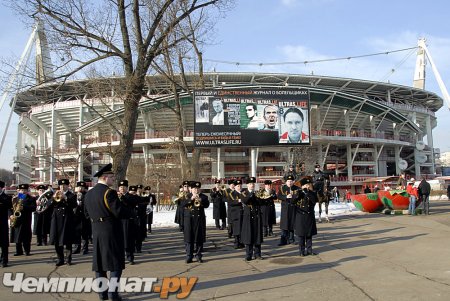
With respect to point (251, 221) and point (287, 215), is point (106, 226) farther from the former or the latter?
point (287, 215)

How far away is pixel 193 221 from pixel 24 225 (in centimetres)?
485

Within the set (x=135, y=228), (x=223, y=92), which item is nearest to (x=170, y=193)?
(x=223, y=92)

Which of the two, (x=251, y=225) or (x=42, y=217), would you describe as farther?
(x=42, y=217)

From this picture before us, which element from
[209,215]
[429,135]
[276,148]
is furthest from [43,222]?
[429,135]

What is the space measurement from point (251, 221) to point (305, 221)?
4.14ft

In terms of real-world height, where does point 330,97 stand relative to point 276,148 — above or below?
above

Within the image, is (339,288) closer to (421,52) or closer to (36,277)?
(36,277)

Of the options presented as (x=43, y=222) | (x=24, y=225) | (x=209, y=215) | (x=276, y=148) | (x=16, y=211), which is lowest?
(x=209, y=215)

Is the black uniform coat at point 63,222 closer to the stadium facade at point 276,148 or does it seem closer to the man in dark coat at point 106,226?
the man in dark coat at point 106,226

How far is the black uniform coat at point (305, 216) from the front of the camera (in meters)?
9.33

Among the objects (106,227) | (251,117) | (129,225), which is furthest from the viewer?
(251,117)

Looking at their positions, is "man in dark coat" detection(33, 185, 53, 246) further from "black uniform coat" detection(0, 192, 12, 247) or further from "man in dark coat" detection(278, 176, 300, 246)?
"man in dark coat" detection(278, 176, 300, 246)

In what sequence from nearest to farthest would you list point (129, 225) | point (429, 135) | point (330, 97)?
point (129, 225), point (330, 97), point (429, 135)

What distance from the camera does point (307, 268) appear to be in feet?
25.8
